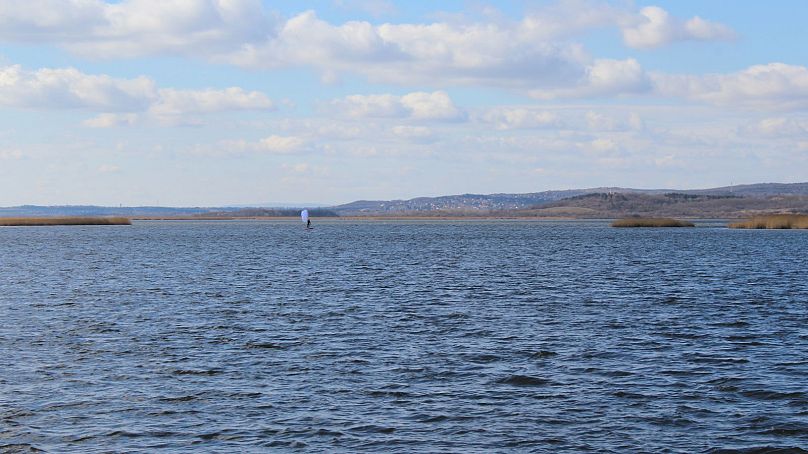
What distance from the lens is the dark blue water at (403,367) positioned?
71.5 feet

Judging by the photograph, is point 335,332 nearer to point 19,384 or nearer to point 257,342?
point 257,342

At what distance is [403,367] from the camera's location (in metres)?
29.7

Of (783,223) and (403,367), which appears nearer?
(403,367)

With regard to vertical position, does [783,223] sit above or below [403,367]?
below

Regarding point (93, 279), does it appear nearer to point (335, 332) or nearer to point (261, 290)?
point (261, 290)

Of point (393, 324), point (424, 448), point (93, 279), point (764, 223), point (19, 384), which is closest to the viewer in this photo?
point (424, 448)

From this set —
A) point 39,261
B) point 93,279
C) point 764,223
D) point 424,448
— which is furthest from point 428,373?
point 764,223

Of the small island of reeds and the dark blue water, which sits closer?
the dark blue water

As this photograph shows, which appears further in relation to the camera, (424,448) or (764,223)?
(764,223)

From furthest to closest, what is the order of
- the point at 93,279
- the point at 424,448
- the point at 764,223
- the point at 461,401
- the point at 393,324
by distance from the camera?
the point at 764,223 < the point at 93,279 < the point at 393,324 < the point at 461,401 < the point at 424,448

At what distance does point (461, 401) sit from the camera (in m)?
24.9

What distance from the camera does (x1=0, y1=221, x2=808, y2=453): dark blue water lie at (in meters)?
21.8

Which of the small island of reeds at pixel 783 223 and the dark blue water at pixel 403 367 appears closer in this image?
the dark blue water at pixel 403 367

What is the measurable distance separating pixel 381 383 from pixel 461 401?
3.21m
